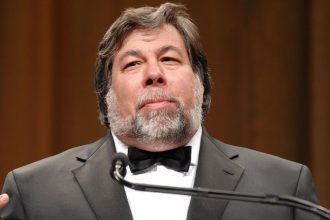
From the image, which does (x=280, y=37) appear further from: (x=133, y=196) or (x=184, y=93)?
(x=133, y=196)

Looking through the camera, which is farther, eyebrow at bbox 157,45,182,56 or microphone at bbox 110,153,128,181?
eyebrow at bbox 157,45,182,56

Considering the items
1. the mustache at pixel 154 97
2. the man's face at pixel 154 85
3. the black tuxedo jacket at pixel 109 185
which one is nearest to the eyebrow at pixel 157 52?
the man's face at pixel 154 85

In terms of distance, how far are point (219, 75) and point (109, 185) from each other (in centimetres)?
110

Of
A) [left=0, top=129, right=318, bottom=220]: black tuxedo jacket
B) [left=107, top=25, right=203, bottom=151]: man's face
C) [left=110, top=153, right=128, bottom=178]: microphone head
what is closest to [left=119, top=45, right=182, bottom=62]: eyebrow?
[left=107, top=25, right=203, bottom=151]: man's face

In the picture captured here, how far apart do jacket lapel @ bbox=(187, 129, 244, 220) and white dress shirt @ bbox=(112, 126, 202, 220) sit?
0.05 meters

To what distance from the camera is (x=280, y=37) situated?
9.68 feet

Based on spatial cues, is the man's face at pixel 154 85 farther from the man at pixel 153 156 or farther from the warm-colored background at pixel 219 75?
the warm-colored background at pixel 219 75

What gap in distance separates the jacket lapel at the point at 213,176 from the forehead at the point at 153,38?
1.01 feet

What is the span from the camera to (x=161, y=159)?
2113mm

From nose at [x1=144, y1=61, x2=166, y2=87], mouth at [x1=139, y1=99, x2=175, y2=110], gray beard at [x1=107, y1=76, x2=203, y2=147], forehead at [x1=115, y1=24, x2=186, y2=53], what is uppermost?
forehead at [x1=115, y1=24, x2=186, y2=53]

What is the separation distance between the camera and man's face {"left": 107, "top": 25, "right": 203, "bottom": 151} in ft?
6.82

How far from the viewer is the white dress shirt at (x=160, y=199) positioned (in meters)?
2.02

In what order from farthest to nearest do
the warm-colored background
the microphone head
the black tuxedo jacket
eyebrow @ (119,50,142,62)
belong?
1. the warm-colored background
2. eyebrow @ (119,50,142,62)
3. the black tuxedo jacket
4. the microphone head

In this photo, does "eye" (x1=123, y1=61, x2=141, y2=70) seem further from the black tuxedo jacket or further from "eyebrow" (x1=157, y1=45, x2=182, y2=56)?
the black tuxedo jacket
